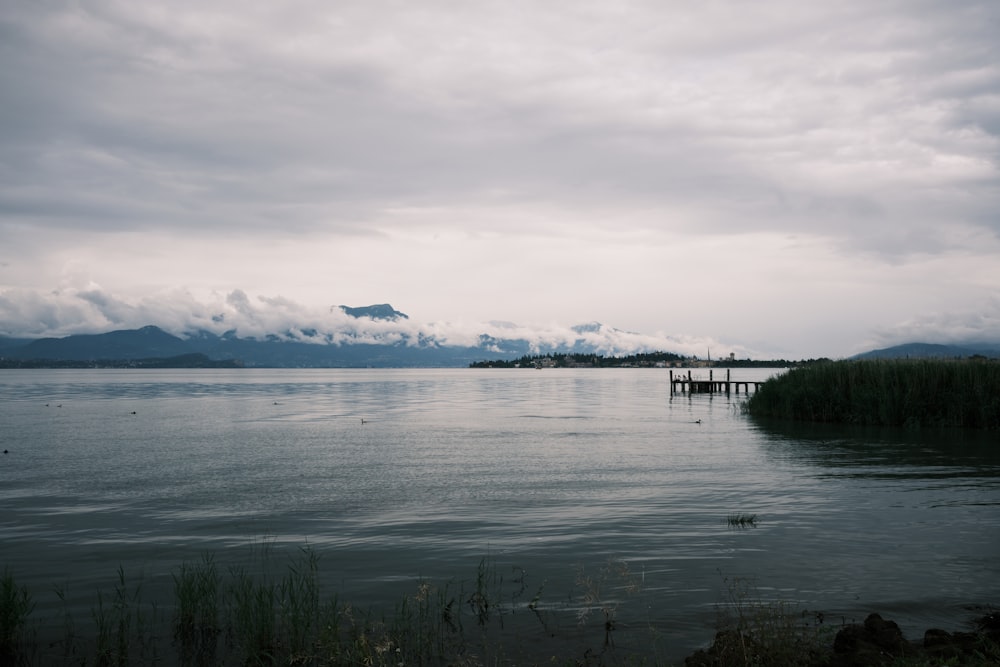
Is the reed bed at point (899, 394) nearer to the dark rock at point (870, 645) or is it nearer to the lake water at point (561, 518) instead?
the lake water at point (561, 518)

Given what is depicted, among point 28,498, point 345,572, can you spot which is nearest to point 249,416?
point 28,498

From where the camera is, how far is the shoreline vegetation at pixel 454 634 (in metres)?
9.23

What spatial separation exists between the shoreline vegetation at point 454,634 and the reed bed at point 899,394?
122 feet

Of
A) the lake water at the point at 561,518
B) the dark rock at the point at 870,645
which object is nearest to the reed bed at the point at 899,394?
the lake water at the point at 561,518

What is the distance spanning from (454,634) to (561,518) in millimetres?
9272

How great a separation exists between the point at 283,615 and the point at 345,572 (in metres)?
4.27

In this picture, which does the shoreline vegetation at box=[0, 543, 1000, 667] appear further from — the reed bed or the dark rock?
the reed bed

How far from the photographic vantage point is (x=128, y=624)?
35.7ft

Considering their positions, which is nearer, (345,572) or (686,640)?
(686,640)

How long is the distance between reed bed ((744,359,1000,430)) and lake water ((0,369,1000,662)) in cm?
324

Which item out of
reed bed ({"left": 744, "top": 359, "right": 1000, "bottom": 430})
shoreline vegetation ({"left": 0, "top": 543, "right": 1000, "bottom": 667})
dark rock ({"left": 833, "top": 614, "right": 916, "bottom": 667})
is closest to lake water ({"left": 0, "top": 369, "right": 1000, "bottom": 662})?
shoreline vegetation ({"left": 0, "top": 543, "right": 1000, "bottom": 667})

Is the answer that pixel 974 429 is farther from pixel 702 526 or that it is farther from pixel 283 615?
pixel 283 615

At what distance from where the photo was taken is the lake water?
12.9 meters

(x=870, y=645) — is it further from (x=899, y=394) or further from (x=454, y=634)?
(x=899, y=394)
